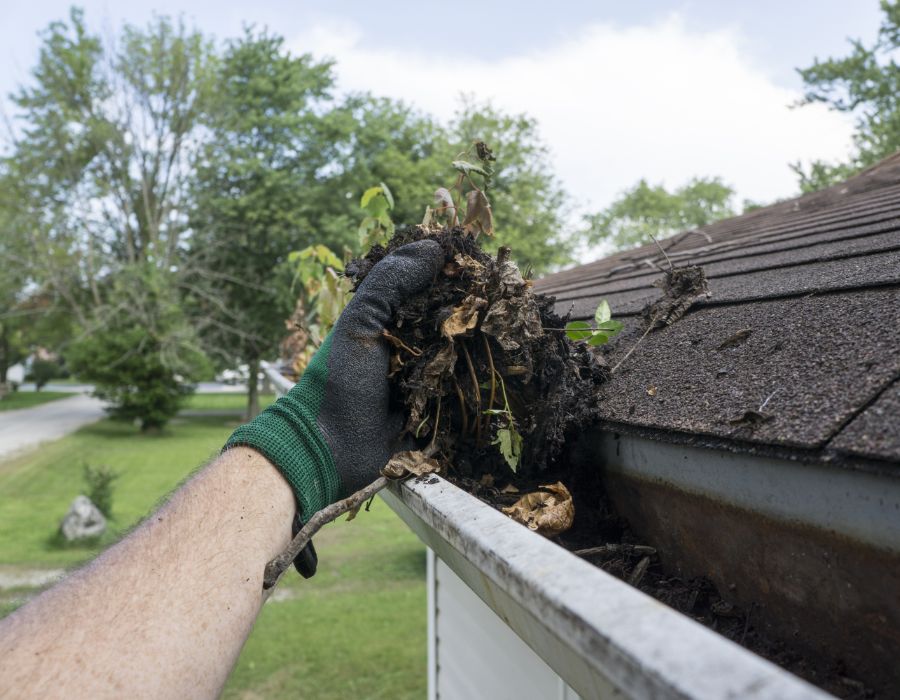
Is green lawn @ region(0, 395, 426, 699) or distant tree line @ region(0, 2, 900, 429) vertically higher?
distant tree line @ region(0, 2, 900, 429)

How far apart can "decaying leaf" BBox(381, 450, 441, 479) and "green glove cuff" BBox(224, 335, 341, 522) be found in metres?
0.13

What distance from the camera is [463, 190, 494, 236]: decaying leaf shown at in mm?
1773

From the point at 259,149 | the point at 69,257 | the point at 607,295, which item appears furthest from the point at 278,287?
the point at 607,295

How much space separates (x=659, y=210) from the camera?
137 feet

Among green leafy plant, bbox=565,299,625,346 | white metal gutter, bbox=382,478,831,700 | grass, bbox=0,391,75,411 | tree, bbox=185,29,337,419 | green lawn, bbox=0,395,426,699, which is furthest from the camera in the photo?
grass, bbox=0,391,75,411

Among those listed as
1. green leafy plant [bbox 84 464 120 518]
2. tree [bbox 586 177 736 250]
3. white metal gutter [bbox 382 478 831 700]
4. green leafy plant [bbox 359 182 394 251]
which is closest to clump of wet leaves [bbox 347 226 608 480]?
white metal gutter [bbox 382 478 831 700]

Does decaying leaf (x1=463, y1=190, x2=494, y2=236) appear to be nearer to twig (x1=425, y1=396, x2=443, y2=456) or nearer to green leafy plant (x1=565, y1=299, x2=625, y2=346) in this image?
green leafy plant (x1=565, y1=299, x2=625, y2=346)

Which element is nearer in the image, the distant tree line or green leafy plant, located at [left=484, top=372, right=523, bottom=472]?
green leafy plant, located at [left=484, top=372, right=523, bottom=472]

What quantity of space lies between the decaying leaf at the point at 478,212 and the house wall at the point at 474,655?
1347 millimetres

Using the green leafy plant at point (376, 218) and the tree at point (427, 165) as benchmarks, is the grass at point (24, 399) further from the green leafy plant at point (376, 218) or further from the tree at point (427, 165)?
the green leafy plant at point (376, 218)

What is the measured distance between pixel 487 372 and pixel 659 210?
142 feet

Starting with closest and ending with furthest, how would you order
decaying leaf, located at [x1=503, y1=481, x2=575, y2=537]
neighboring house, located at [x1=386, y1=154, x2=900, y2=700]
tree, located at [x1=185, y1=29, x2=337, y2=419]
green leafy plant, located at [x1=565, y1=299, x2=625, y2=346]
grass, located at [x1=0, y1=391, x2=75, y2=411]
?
neighboring house, located at [x1=386, y1=154, x2=900, y2=700] < decaying leaf, located at [x1=503, y1=481, x2=575, y2=537] < green leafy plant, located at [x1=565, y1=299, x2=625, y2=346] < tree, located at [x1=185, y1=29, x2=337, y2=419] < grass, located at [x1=0, y1=391, x2=75, y2=411]

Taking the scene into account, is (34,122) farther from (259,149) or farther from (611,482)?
(611,482)

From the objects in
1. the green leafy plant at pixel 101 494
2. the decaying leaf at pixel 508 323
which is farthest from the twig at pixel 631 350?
the green leafy plant at pixel 101 494
